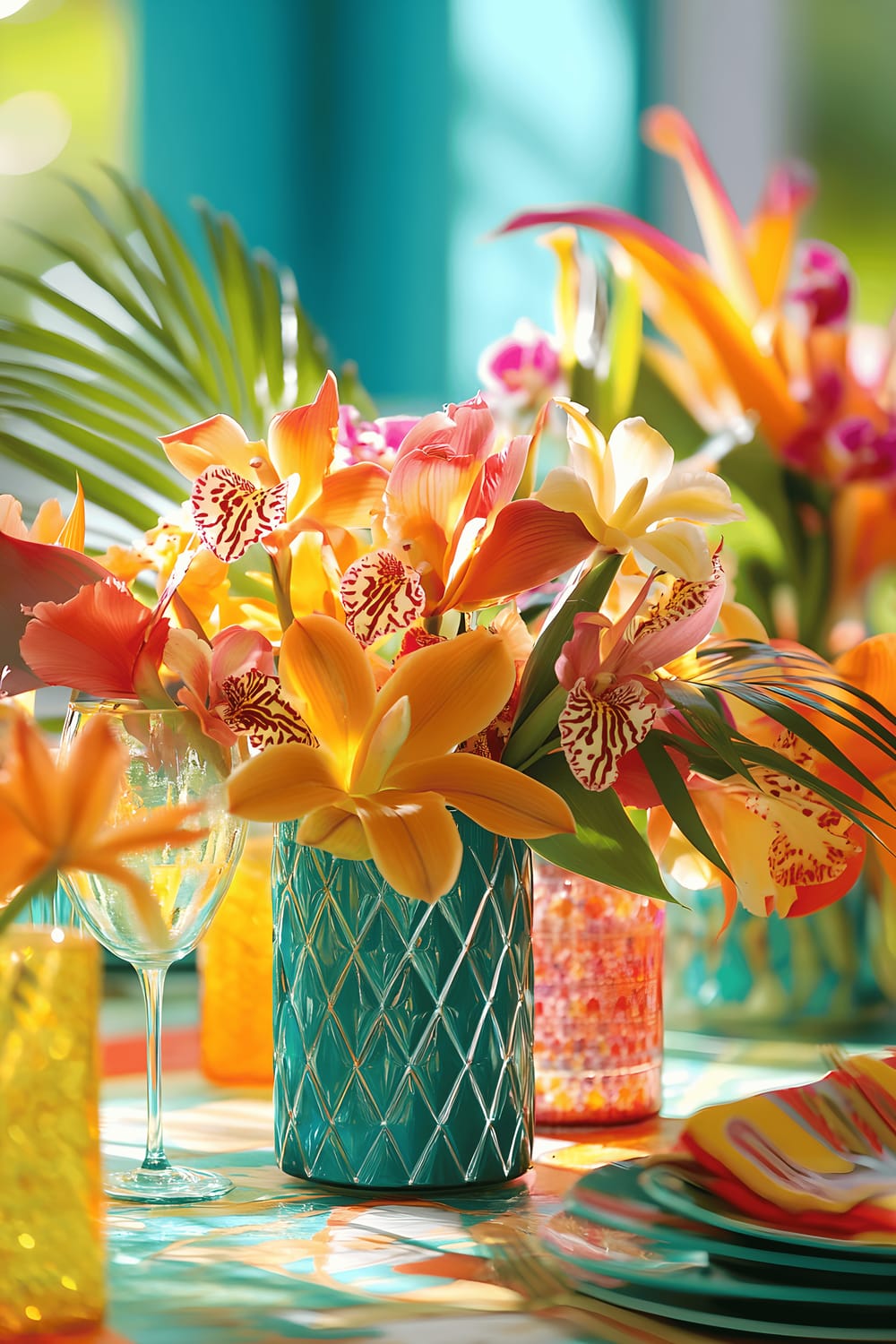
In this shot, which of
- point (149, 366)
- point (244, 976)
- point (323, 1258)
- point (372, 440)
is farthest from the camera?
point (149, 366)

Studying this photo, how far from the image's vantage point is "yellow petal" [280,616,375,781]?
47cm

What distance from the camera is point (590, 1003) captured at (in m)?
0.64

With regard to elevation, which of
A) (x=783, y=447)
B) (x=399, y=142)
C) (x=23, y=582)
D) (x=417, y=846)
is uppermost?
(x=399, y=142)

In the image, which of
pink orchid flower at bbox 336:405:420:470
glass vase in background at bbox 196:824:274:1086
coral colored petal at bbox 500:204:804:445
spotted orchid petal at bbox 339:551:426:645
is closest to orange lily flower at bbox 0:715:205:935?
spotted orchid petal at bbox 339:551:426:645

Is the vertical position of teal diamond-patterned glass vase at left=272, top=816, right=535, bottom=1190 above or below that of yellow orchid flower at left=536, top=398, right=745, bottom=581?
below

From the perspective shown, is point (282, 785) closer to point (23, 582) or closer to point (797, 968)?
point (23, 582)

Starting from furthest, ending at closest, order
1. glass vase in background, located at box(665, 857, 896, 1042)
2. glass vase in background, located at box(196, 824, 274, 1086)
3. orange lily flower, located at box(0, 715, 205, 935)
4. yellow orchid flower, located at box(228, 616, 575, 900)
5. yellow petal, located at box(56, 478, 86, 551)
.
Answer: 1. glass vase in background, located at box(665, 857, 896, 1042)
2. glass vase in background, located at box(196, 824, 274, 1086)
3. yellow petal, located at box(56, 478, 86, 551)
4. yellow orchid flower, located at box(228, 616, 575, 900)
5. orange lily flower, located at box(0, 715, 205, 935)

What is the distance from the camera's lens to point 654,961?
2.19 ft

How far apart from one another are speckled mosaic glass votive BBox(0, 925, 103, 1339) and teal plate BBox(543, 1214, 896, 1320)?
A: 135mm

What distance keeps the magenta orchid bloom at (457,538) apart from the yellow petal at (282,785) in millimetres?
58

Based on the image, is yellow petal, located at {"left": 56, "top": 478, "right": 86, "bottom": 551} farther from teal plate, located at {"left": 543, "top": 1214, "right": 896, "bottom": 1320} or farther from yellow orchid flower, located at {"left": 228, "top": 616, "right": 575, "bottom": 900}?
teal plate, located at {"left": 543, "top": 1214, "right": 896, "bottom": 1320}

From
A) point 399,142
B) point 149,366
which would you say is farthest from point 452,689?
point 399,142

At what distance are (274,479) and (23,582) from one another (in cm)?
10

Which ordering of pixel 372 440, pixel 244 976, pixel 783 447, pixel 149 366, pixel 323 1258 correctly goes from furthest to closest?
pixel 783 447 < pixel 149 366 < pixel 244 976 < pixel 372 440 < pixel 323 1258
